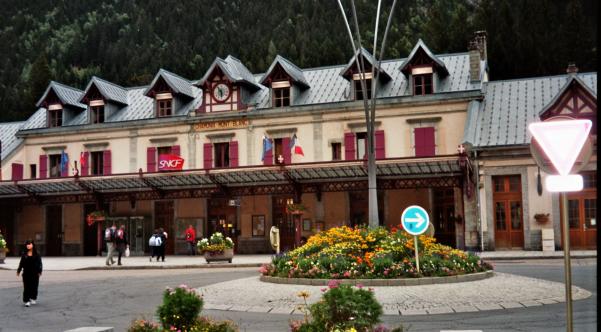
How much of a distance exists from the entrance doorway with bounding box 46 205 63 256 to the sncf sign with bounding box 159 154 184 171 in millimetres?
9364

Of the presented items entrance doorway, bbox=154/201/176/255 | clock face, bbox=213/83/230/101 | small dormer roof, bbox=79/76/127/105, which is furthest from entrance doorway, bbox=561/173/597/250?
small dormer roof, bbox=79/76/127/105

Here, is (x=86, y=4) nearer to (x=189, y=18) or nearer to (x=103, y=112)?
(x=189, y=18)

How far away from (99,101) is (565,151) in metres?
38.8

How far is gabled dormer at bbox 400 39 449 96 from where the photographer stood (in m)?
34.3

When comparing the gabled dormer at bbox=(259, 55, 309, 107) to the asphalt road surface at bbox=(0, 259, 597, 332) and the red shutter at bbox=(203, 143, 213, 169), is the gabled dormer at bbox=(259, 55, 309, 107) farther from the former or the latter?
the asphalt road surface at bbox=(0, 259, 597, 332)

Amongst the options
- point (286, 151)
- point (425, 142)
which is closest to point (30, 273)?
point (286, 151)

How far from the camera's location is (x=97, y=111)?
41.2 m

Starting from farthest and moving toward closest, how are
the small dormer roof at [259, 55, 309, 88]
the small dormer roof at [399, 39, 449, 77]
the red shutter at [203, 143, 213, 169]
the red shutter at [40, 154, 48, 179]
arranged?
1. the red shutter at [40, 154, 48, 179]
2. the red shutter at [203, 143, 213, 169]
3. the small dormer roof at [259, 55, 309, 88]
4. the small dormer roof at [399, 39, 449, 77]

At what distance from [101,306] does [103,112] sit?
28.9m

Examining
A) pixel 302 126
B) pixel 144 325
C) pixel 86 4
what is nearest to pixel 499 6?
pixel 302 126

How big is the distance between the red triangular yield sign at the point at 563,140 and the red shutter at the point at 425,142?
28.7m

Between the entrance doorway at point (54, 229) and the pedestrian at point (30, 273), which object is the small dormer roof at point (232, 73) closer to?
the entrance doorway at point (54, 229)

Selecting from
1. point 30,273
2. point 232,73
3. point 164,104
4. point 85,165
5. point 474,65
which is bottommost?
point 30,273

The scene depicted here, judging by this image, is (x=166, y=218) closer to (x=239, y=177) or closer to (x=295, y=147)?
(x=239, y=177)
